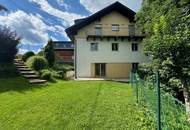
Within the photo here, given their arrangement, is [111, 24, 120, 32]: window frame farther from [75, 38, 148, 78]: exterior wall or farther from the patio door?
the patio door

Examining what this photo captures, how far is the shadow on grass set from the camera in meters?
19.9

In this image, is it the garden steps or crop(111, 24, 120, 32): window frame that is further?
crop(111, 24, 120, 32): window frame

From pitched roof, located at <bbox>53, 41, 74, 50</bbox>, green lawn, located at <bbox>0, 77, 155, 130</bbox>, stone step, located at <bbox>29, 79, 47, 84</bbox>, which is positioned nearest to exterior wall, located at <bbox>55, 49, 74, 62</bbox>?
pitched roof, located at <bbox>53, 41, 74, 50</bbox>

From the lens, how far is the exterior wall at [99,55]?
35406 mm

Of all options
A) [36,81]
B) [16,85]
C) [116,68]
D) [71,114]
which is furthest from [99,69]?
[71,114]

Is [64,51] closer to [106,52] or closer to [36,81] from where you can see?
[106,52]

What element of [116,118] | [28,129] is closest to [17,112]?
[28,129]

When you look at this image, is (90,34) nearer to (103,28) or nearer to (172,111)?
(103,28)

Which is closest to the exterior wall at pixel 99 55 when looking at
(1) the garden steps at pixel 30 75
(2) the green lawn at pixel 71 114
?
(1) the garden steps at pixel 30 75

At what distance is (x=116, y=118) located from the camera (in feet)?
34.2

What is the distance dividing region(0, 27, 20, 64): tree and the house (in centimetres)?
771

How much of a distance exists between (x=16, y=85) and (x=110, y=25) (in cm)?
1625

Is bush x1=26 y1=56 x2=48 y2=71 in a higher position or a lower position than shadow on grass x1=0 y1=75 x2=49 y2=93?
higher

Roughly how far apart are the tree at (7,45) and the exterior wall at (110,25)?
27.7 feet
